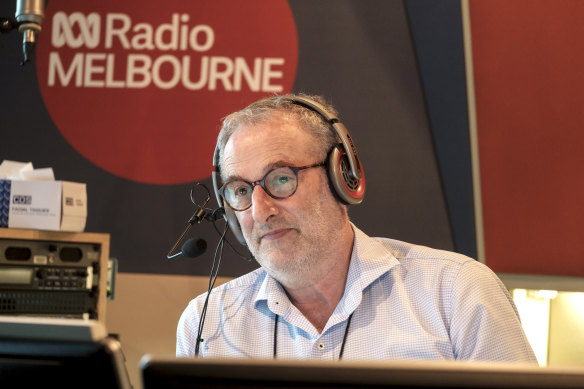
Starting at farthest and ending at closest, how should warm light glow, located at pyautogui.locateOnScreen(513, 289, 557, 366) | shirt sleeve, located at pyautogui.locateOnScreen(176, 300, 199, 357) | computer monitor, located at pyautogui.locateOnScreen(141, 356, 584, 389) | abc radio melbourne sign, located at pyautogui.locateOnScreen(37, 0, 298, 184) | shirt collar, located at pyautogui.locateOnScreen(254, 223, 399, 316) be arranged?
1. abc radio melbourne sign, located at pyautogui.locateOnScreen(37, 0, 298, 184)
2. warm light glow, located at pyautogui.locateOnScreen(513, 289, 557, 366)
3. shirt sleeve, located at pyautogui.locateOnScreen(176, 300, 199, 357)
4. shirt collar, located at pyautogui.locateOnScreen(254, 223, 399, 316)
5. computer monitor, located at pyautogui.locateOnScreen(141, 356, 584, 389)

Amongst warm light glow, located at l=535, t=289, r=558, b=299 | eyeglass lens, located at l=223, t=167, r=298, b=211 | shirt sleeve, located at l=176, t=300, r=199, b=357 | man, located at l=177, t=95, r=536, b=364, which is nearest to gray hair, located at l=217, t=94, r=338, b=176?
man, located at l=177, t=95, r=536, b=364

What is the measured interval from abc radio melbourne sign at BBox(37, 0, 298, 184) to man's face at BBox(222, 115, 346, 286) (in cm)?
146

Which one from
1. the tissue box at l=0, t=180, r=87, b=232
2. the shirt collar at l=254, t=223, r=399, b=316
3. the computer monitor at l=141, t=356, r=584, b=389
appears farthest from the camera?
the tissue box at l=0, t=180, r=87, b=232

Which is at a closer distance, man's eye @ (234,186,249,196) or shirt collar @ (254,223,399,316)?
shirt collar @ (254,223,399,316)

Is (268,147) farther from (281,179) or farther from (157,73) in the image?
(157,73)

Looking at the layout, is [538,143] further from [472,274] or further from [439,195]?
[472,274]

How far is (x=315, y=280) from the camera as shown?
1.77 metres

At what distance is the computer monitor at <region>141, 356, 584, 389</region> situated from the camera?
2.10 ft

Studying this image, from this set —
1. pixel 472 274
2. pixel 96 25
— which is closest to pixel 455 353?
pixel 472 274

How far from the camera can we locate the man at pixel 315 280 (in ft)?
5.25

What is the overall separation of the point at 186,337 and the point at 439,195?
5.44 ft

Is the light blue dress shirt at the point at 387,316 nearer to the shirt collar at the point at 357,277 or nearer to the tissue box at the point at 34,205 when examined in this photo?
the shirt collar at the point at 357,277

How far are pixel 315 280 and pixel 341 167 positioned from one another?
293 millimetres

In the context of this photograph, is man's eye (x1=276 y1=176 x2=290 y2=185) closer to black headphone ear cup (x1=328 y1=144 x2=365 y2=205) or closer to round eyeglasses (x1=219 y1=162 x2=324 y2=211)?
round eyeglasses (x1=219 y1=162 x2=324 y2=211)
